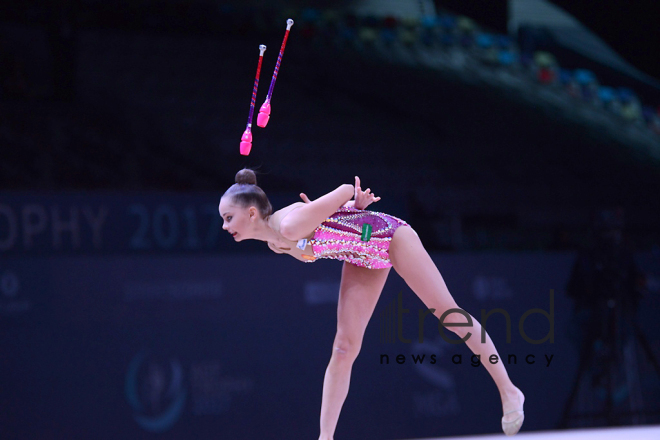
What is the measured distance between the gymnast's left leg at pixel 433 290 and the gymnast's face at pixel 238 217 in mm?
532

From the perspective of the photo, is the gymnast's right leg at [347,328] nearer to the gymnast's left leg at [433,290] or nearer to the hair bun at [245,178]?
the gymnast's left leg at [433,290]

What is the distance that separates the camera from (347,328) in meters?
2.74

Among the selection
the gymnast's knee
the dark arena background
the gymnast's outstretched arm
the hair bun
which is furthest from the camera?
the dark arena background

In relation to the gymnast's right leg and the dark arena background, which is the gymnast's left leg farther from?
A: the dark arena background

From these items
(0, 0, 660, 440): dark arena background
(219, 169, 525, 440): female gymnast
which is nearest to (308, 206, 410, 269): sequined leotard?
(219, 169, 525, 440): female gymnast

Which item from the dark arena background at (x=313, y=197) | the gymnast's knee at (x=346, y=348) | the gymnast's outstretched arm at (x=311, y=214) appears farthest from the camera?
the dark arena background at (x=313, y=197)

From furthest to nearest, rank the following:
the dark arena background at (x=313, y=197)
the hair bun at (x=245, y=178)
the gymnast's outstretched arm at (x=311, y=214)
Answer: the dark arena background at (x=313, y=197)
the hair bun at (x=245, y=178)
the gymnast's outstretched arm at (x=311, y=214)

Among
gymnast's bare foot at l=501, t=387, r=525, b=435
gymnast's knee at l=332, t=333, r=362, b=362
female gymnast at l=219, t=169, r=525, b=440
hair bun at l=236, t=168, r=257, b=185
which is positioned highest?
hair bun at l=236, t=168, r=257, b=185

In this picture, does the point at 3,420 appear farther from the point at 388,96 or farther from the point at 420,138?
the point at 388,96

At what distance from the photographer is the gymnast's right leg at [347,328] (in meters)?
2.75

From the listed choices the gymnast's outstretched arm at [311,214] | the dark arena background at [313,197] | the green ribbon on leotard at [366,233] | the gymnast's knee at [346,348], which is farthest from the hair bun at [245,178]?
the dark arena background at [313,197]

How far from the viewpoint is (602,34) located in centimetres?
641

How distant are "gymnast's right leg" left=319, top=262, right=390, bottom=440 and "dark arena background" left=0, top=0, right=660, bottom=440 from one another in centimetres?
131

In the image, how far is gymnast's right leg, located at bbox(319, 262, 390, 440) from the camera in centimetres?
275
